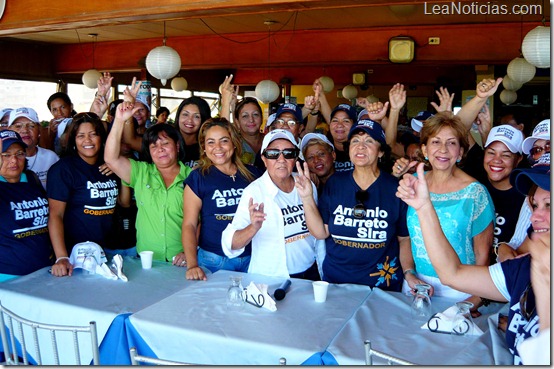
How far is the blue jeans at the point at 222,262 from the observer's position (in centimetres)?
279

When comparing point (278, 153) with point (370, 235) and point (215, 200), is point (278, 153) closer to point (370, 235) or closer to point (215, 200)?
point (215, 200)

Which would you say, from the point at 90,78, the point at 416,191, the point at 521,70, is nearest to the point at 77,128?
the point at 416,191

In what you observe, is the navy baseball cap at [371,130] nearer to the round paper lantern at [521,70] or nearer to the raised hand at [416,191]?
the raised hand at [416,191]

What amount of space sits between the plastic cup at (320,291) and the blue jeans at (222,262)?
77 cm

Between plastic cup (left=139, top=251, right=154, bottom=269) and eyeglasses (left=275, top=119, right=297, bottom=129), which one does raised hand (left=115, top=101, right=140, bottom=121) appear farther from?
eyeglasses (left=275, top=119, right=297, bottom=129)

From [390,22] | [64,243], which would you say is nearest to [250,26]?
[390,22]

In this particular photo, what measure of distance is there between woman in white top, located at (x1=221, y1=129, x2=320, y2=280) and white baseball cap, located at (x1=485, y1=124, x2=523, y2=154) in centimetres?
113

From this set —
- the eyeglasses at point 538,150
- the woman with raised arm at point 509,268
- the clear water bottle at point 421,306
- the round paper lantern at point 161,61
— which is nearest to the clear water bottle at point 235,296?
the clear water bottle at point 421,306

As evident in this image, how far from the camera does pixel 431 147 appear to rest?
2400 mm

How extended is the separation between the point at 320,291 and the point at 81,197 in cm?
162

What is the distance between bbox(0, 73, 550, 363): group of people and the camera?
234cm

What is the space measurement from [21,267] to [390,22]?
652 cm

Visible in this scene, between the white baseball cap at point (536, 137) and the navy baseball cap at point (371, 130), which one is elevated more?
the navy baseball cap at point (371, 130)

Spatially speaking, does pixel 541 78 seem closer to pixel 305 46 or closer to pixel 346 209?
pixel 305 46
